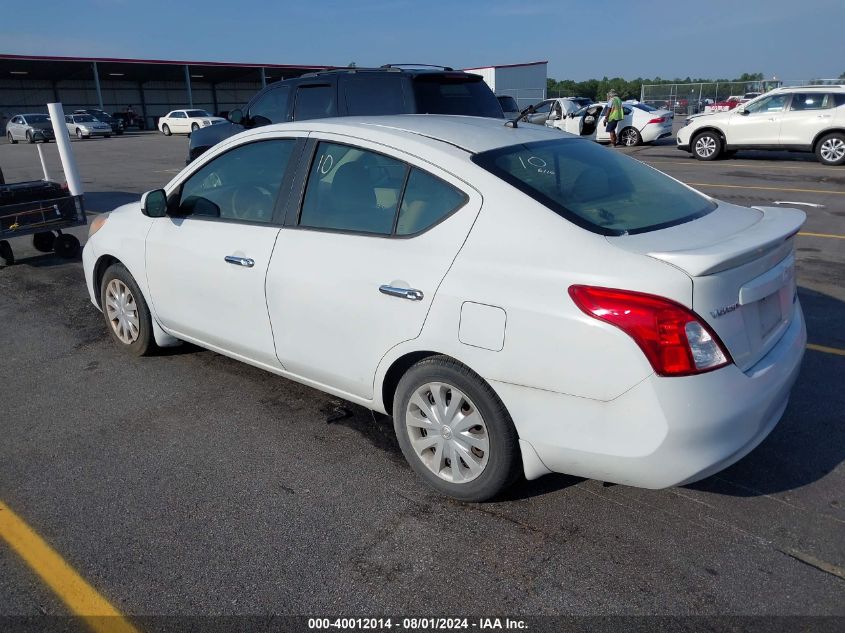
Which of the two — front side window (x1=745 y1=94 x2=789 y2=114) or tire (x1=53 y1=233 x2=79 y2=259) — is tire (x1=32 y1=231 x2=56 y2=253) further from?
front side window (x1=745 y1=94 x2=789 y2=114)

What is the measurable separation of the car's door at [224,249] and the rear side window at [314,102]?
5036mm

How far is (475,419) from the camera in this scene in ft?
9.44

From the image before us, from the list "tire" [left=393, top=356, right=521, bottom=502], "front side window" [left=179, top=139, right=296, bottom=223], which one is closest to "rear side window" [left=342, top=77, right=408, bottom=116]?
"front side window" [left=179, top=139, right=296, bottom=223]

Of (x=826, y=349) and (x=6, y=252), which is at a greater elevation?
(x=6, y=252)

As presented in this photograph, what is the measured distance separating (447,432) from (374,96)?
21.3 feet

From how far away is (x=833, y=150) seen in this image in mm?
14781

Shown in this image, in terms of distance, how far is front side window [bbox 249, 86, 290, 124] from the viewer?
9461 mm

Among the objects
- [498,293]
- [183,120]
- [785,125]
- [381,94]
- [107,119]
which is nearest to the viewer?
[498,293]

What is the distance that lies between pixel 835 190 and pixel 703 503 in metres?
10.8

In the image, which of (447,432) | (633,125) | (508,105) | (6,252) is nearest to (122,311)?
(447,432)

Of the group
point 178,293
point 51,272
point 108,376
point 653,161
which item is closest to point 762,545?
point 178,293

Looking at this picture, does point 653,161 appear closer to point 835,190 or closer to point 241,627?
point 835,190

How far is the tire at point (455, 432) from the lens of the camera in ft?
9.19

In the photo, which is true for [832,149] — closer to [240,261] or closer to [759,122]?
[759,122]
